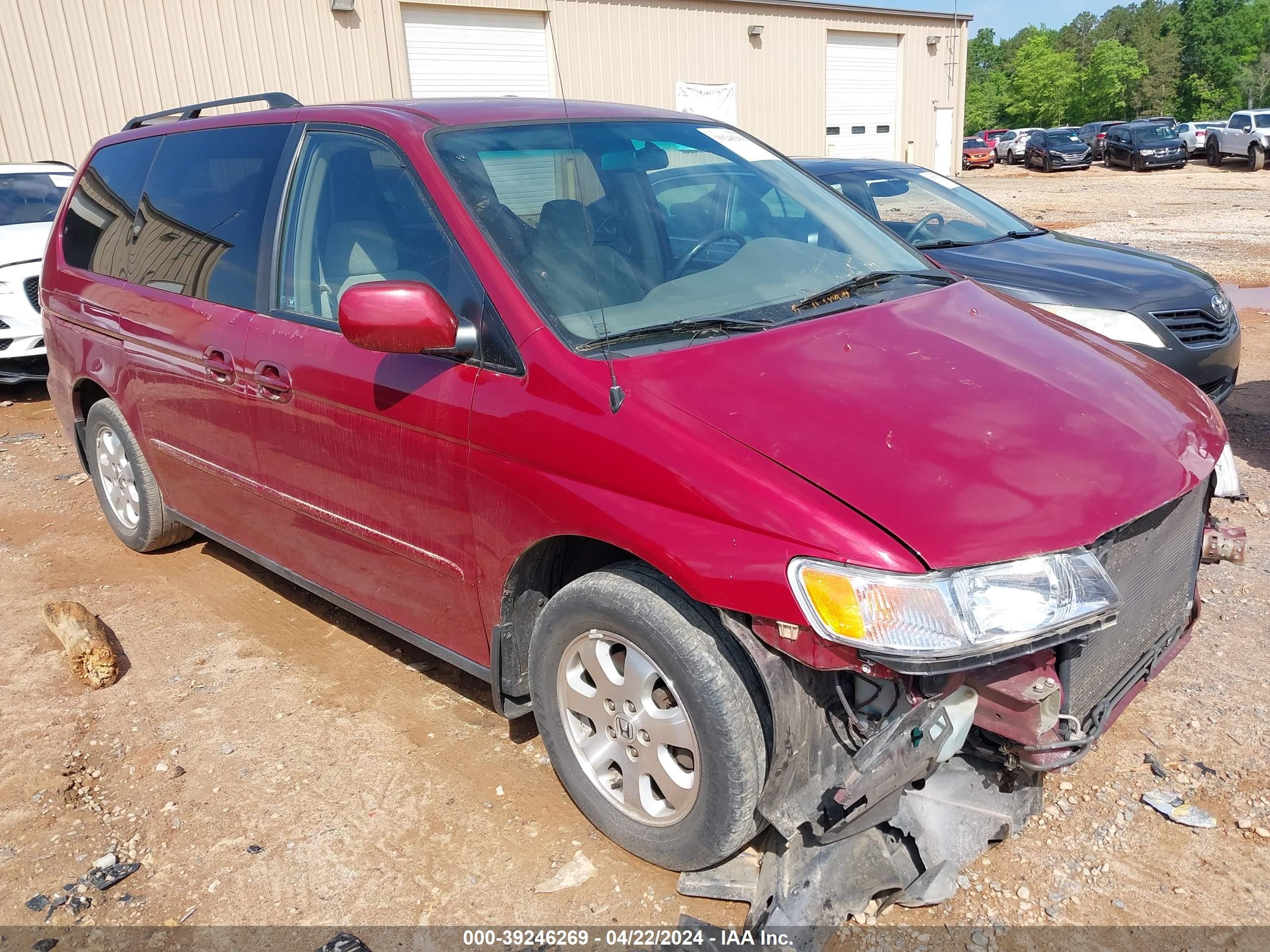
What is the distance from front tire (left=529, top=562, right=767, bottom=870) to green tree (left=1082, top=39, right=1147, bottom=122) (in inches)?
2896

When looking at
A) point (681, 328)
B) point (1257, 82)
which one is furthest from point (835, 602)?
point (1257, 82)

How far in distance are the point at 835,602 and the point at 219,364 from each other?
249 cm

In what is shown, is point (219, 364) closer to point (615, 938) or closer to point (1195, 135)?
point (615, 938)

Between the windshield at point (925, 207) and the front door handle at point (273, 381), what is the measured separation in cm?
438

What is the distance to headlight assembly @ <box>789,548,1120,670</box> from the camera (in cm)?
198

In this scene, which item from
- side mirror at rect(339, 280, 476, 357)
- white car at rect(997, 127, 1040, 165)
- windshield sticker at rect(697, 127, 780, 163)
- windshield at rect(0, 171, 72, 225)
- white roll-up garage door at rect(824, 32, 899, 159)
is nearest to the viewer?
side mirror at rect(339, 280, 476, 357)

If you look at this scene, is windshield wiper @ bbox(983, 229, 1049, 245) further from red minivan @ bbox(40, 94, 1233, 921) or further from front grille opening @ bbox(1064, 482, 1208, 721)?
front grille opening @ bbox(1064, 482, 1208, 721)

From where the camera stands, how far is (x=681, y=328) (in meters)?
2.63

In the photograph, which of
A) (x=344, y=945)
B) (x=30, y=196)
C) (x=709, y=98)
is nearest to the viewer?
(x=344, y=945)

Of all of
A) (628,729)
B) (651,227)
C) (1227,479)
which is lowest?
(628,729)

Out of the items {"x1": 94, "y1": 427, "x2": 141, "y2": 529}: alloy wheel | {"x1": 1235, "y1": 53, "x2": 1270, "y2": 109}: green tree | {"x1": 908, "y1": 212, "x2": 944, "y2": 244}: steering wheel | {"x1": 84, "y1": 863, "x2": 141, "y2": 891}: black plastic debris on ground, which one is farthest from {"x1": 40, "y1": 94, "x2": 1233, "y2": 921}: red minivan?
{"x1": 1235, "y1": 53, "x2": 1270, "y2": 109}: green tree

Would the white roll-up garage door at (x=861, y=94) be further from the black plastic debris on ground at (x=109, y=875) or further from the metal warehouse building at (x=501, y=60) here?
the black plastic debris on ground at (x=109, y=875)

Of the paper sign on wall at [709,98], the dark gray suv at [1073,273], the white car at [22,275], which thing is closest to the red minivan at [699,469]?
the dark gray suv at [1073,273]

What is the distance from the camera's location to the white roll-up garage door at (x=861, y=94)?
2452cm
